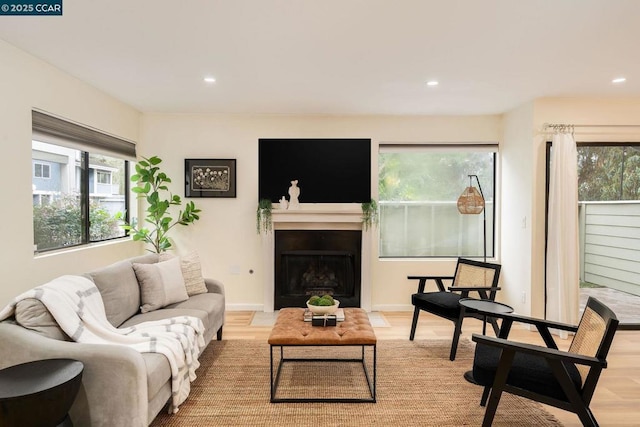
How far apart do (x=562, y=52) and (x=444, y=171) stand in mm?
2313

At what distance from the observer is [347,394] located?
279 centimetres

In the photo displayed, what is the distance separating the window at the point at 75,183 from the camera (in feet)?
10.9

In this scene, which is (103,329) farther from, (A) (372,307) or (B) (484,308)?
(A) (372,307)

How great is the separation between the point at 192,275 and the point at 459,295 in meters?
2.64

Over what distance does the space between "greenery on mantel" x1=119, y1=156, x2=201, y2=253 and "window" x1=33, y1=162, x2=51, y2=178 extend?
115cm

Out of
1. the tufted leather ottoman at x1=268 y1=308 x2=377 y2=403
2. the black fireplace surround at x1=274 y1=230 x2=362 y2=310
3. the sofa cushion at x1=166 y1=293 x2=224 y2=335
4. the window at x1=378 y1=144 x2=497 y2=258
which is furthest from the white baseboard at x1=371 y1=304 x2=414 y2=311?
the sofa cushion at x1=166 y1=293 x2=224 y2=335

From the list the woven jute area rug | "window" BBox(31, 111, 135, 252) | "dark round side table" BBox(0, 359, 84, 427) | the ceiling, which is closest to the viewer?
"dark round side table" BBox(0, 359, 84, 427)

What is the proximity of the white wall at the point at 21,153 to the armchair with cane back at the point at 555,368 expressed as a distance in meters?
3.21

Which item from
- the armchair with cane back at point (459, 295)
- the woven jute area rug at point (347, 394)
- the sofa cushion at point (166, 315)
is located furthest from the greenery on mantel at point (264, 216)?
the armchair with cane back at point (459, 295)

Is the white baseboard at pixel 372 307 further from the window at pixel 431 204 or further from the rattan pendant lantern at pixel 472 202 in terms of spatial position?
the rattan pendant lantern at pixel 472 202

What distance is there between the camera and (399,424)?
Result: 2426 mm

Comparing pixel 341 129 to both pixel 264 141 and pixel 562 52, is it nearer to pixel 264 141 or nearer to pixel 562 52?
pixel 264 141

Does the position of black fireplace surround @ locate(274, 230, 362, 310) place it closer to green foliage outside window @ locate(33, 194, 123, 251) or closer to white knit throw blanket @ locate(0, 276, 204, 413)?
green foliage outside window @ locate(33, 194, 123, 251)

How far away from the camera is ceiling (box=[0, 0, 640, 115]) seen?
7.61 feet
